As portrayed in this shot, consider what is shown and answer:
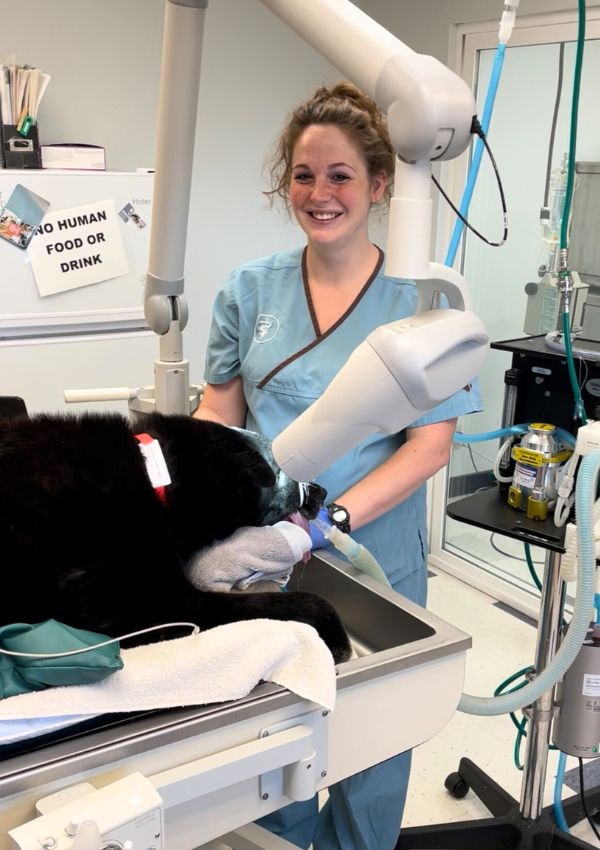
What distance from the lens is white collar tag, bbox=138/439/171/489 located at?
89 centimetres

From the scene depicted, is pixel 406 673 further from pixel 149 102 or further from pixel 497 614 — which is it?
pixel 149 102

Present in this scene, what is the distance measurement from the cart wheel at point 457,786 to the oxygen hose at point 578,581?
699mm

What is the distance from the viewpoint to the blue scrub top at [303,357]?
4.39 ft

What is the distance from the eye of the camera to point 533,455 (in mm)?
1510

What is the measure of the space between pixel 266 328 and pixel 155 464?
0.57 metres

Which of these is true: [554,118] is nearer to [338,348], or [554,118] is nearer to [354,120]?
[354,120]

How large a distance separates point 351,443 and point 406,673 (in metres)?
0.30

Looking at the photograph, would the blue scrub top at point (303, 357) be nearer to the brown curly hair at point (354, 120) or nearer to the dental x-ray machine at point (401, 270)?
the brown curly hair at point (354, 120)

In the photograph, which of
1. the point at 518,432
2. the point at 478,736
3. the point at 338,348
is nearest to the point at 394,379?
the point at 338,348

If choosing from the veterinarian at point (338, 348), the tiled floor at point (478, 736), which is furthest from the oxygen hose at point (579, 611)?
the tiled floor at point (478, 736)

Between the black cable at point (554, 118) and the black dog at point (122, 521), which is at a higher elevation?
the black cable at point (554, 118)

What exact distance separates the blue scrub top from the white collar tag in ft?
1.46

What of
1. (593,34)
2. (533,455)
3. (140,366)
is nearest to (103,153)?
(140,366)

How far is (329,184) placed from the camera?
1.30m
